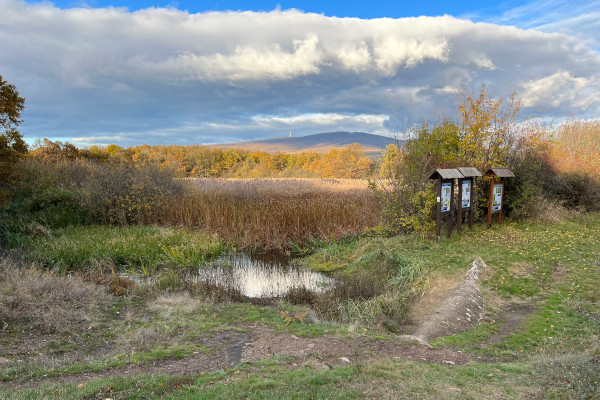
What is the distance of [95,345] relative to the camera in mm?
5410

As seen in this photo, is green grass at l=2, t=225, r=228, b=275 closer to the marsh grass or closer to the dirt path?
the marsh grass

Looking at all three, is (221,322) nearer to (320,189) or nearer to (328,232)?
(328,232)

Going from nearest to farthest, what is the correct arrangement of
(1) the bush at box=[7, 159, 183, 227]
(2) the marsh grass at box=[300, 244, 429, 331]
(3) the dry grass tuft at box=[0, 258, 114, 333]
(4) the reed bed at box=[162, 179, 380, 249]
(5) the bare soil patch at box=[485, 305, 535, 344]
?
1. (5) the bare soil patch at box=[485, 305, 535, 344]
2. (3) the dry grass tuft at box=[0, 258, 114, 333]
3. (2) the marsh grass at box=[300, 244, 429, 331]
4. (4) the reed bed at box=[162, 179, 380, 249]
5. (1) the bush at box=[7, 159, 183, 227]

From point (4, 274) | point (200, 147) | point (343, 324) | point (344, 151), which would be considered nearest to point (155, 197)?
point (4, 274)

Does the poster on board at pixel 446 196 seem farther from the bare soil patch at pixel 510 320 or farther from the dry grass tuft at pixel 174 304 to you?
the dry grass tuft at pixel 174 304

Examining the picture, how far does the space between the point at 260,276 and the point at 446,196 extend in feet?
18.4

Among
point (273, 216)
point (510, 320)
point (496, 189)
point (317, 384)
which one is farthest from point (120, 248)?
point (496, 189)

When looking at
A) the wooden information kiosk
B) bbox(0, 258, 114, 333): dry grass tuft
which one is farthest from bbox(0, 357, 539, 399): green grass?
the wooden information kiosk

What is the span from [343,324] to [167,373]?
2.85m

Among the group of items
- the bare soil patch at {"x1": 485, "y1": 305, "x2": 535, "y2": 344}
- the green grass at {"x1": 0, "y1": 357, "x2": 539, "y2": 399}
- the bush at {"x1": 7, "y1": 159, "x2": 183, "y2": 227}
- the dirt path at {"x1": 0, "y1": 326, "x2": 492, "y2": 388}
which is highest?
the bush at {"x1": 7, "y1": 159, "x2": 183, "y2": 227}

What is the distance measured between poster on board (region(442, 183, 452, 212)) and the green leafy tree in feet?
41.6

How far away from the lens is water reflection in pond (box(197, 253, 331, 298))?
8930 millimetres

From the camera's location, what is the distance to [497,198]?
13.1 meters

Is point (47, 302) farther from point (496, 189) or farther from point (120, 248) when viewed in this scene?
point (496, 189)
